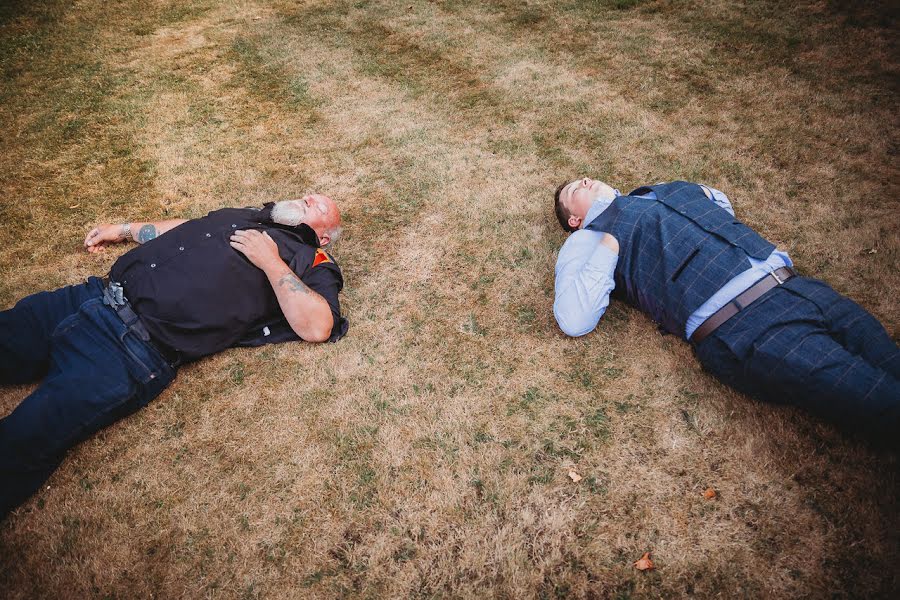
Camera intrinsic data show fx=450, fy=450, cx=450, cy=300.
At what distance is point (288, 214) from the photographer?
11.6 ft

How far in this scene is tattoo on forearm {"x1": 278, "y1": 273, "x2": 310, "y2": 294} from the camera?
9.91 ft

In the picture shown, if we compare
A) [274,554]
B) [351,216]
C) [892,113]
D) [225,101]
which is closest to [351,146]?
[351,216]

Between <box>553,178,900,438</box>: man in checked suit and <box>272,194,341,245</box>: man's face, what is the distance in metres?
1.93

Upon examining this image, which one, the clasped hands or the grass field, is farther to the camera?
the clasped hands

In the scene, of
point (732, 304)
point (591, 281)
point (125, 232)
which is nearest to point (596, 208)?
point (591, 281)

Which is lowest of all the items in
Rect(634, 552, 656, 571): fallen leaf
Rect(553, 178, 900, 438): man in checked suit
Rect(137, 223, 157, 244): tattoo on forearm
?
Rect(634, 552, 656, 571): fallen leaf

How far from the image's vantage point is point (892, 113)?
15.4 feet

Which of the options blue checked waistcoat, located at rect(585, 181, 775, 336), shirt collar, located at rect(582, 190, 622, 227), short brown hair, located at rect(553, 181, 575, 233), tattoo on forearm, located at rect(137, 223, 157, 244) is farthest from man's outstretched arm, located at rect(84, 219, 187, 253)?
blue checked waistcoat, located at rect(585, 181, 775, 336)

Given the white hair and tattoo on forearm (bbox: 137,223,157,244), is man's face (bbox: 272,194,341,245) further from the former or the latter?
tattoo on forearm (bbox: 137,223,157,244)

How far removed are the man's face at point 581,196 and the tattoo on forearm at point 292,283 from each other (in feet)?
7.05

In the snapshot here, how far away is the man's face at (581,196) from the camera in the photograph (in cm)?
351

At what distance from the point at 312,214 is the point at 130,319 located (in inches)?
57.7

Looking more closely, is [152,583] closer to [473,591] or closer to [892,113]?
[473,591]

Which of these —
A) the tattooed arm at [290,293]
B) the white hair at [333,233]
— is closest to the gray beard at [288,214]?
the white hair at [333,233]
